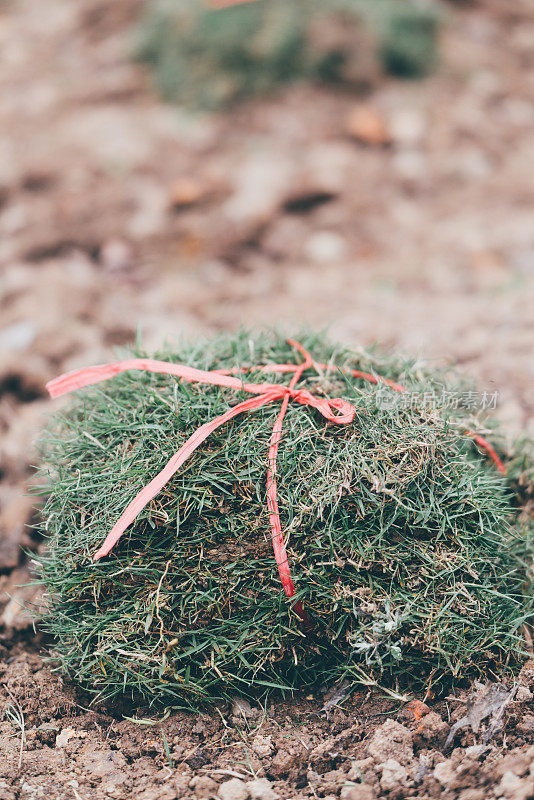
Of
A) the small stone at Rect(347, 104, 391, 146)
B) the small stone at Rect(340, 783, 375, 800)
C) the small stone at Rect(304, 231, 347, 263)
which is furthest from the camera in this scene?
the small stone at Rect(347, 104, 391, 146)

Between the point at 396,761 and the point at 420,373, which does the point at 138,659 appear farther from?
the point at 420,373

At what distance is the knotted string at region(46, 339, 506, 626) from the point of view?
1.36 metres

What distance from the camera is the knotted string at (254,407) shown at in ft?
4.45

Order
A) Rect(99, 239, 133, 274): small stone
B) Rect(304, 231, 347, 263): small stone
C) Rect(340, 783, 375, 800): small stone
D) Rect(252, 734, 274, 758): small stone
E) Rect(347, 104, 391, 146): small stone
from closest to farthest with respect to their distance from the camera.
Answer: Rect(340, 783, 375, 800): small stone, Rect(252, 734, 274, 758): small stone, Rect(99, 239, 133, 274): small stone, Rect(304, 231, 347, 263): small stone, Rect(347, 104, 391, 146): small stone

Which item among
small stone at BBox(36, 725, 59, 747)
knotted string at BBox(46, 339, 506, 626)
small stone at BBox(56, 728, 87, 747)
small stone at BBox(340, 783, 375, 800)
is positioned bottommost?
small stone at BBox(340, 783, 375, 800)

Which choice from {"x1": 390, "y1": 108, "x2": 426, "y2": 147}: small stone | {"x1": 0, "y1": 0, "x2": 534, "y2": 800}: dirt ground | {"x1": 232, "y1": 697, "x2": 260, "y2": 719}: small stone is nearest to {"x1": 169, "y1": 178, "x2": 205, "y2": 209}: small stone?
{"x1": 0, "y1": 0, "x2": 534, "y2": 800}: dirt ground

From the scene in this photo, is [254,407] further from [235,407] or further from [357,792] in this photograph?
[357,792]

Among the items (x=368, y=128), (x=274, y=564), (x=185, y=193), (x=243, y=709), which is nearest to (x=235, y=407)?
(x=274, y=564)

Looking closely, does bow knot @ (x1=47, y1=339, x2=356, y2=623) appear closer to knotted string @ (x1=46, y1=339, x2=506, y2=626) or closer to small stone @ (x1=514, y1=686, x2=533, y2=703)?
knotted string @ (x1=46, y1=339, x2=506, y2=626)

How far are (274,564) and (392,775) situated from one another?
51cm

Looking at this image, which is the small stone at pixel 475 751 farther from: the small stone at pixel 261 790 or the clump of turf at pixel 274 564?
the small stone at pixel 261 790

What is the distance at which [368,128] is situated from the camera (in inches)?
137

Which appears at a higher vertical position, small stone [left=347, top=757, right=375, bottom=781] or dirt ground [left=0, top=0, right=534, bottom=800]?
dirt ground [left=0, top=0, right=534, bottom=800]

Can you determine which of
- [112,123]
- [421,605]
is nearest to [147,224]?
[112,123]
